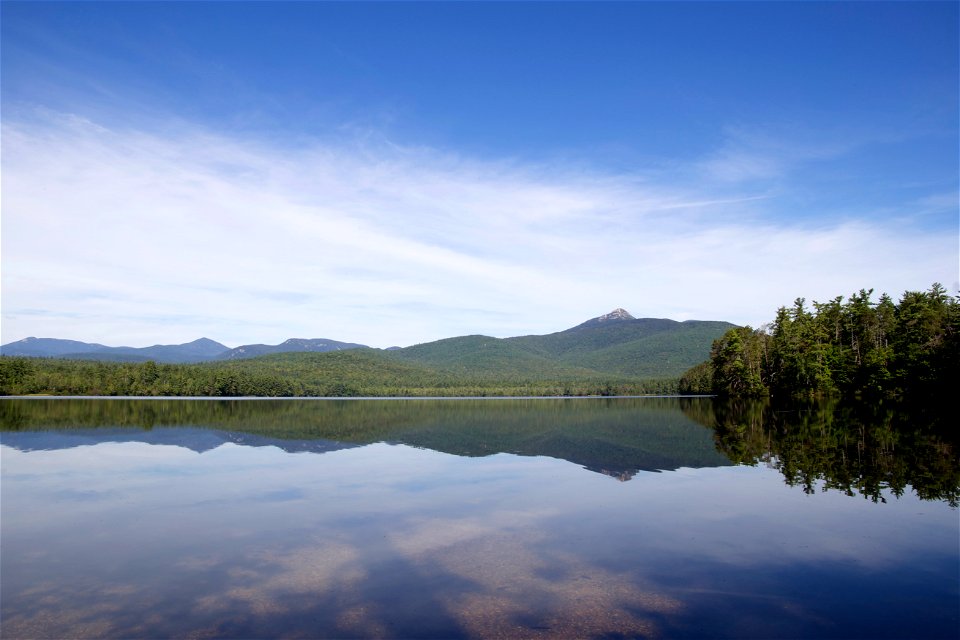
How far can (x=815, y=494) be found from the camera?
17594mm

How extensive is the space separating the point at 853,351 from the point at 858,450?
169ft

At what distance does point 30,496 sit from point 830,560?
2093 cm

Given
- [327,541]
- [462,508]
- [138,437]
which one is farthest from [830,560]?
[138,437]

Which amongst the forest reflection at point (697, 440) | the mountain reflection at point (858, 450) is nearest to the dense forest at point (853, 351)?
the forest reflection at point (697, 440)

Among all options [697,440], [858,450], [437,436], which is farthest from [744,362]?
[858,450]

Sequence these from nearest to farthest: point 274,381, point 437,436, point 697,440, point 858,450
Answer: point 858,450
point 697,440
point 437,436
point 274,381

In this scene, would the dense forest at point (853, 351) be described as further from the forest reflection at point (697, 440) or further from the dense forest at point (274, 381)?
the dense forest at point (274, 381)

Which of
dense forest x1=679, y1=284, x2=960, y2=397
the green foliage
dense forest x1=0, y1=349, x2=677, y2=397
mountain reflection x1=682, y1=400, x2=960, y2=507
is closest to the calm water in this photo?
mountain reflection x1=682, y1=400, x2=960, y2=507

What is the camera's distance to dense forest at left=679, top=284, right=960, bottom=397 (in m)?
56.7

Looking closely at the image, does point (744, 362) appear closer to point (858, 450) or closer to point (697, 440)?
point (697, 440)

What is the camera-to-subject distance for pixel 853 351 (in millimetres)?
69938

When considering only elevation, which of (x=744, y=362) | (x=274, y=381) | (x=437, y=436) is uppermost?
(x=744, y=362)

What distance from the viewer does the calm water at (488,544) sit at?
898cm

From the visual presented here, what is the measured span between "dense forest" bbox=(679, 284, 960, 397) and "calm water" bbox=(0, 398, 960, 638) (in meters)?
35.4
